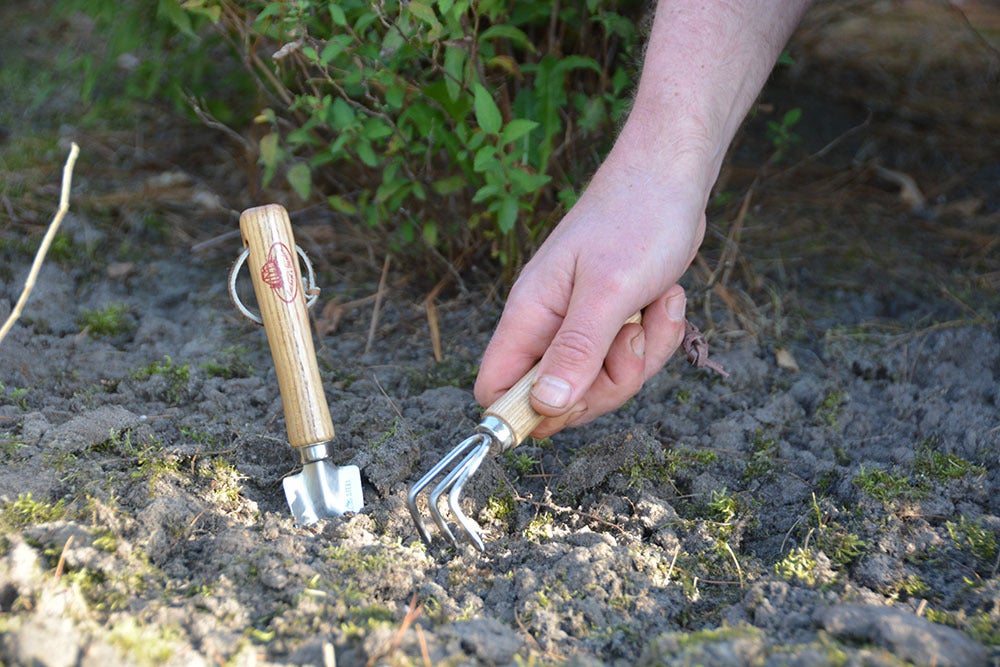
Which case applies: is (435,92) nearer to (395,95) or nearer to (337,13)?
(395,95)

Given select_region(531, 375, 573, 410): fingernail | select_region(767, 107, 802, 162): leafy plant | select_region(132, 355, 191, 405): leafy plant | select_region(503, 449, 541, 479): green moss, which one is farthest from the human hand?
select_region(767, 107, 802, 162): leafy plant

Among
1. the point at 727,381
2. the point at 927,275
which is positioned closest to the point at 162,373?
the point at 727,381

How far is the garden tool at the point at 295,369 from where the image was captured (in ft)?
6.25

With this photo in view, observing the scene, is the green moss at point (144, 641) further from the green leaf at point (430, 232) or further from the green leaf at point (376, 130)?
the green leaf at point (430, 232)

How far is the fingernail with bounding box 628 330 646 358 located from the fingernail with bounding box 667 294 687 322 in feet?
0.27

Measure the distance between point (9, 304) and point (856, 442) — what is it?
241 cm

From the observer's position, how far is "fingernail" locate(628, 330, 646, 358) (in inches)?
78.2

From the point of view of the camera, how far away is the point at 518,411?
1.83m

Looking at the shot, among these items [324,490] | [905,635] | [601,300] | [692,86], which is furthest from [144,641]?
[692,86]

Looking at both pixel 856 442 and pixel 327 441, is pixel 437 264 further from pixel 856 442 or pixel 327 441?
pixel 856 442

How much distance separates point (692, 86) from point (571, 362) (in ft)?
2.51

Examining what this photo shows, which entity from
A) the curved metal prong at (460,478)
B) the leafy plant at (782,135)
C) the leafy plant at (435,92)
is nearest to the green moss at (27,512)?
the curved metal prong at (460,478)

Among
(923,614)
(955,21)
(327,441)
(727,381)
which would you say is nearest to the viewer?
(923,614)

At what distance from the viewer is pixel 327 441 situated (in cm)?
194
